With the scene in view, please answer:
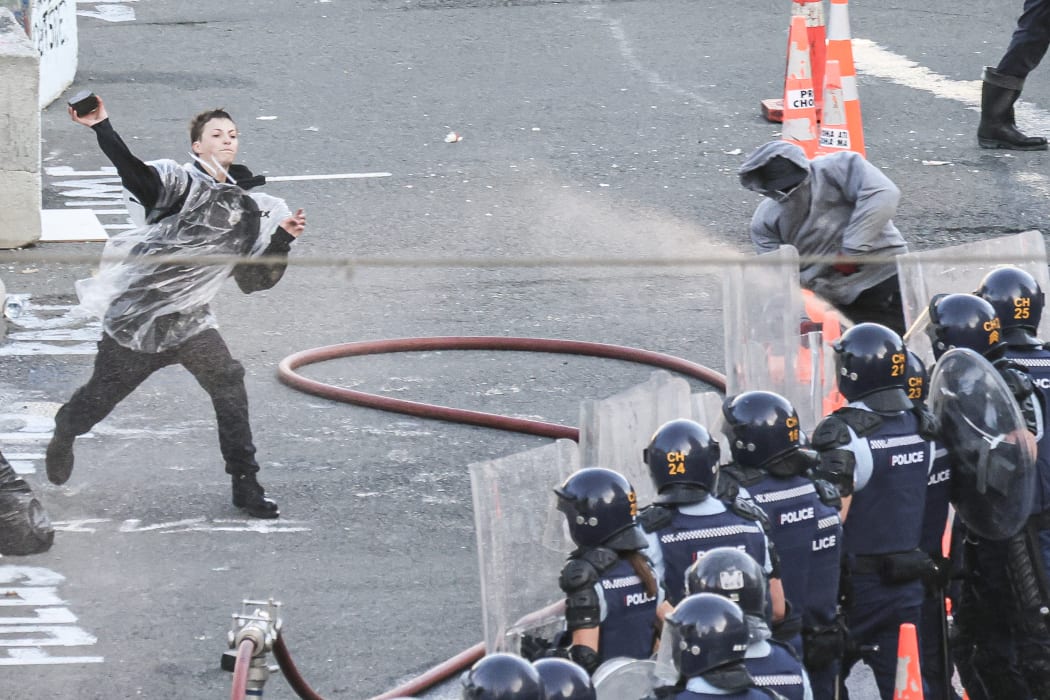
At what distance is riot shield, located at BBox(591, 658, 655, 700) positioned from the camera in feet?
16.0

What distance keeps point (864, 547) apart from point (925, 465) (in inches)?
14.0

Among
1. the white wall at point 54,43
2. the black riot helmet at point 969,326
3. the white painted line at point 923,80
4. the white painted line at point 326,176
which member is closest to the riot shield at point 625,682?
the black riot helmet at point 969,326

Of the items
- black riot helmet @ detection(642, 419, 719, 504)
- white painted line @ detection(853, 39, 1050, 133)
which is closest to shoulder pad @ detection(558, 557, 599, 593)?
black riot helmet @ detection(642, 419, 719, 504)

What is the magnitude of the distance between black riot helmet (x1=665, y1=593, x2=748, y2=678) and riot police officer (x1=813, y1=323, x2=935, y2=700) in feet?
5.33

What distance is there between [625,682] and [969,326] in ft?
7.34

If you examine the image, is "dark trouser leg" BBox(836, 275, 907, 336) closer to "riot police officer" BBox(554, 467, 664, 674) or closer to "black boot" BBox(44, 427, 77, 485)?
"riot police officer" BBox(554, 467, 664, 674)

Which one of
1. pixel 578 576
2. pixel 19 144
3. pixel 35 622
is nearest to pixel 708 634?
pixel 578 576

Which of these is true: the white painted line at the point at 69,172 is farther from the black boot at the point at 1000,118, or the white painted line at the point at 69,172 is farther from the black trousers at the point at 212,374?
the black boot at the point at 1000,118

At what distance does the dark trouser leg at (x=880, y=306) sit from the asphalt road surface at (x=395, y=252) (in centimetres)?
120

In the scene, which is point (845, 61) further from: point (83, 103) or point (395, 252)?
point (83, 103)

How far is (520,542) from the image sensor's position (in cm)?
571

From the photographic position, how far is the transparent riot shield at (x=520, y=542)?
18.2 ft

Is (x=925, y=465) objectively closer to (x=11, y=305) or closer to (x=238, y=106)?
(x=11, y=305)

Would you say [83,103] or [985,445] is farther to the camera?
[83,103]
